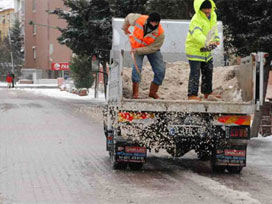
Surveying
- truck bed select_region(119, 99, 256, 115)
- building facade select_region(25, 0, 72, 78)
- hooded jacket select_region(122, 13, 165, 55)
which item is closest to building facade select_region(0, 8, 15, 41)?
building facade select_region(25, 0, 72, 78)

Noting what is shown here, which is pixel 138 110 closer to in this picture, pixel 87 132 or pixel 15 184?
pixel 15 184

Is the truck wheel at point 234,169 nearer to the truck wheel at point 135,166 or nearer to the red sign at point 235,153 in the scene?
the red sign at point 235,153

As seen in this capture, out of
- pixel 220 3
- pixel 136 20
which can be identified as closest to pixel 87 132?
pixel 220 3

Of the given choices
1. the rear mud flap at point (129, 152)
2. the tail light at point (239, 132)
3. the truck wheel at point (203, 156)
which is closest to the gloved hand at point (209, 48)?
the tail light at point (239, 132)

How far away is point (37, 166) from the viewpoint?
9.77 m

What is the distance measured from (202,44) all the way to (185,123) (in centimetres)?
138

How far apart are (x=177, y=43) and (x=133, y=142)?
3.46 meters

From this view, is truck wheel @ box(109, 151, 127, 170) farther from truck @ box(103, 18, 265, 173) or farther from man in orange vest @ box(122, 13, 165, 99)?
man in orange vest @ box(122, 13, 165, 99)

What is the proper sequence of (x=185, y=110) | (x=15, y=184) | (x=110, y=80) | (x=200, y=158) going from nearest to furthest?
(x=15, y=184) → (x=185, y=110) → (x=110, y=80) → (x=200, y=158)

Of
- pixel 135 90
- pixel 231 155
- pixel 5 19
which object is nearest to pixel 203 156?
pixel 231 155

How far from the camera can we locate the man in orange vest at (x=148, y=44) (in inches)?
377

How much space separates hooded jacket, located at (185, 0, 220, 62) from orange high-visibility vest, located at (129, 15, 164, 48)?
560 mm

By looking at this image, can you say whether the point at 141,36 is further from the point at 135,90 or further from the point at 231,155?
the point at 231,155

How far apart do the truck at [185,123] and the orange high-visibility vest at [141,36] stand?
2.43 feet
